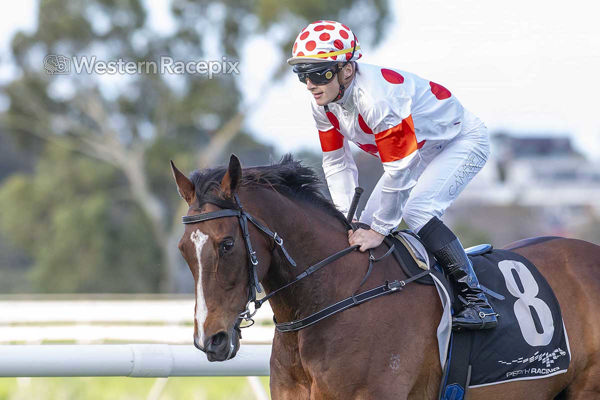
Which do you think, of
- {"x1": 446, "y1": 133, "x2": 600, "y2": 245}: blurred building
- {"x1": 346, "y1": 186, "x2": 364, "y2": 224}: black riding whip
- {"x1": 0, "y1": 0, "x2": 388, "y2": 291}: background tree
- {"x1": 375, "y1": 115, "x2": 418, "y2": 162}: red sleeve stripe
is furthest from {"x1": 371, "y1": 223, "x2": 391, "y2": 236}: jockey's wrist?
{"x1": 446, "y1": 133, "x2": 600, "y2": 245}: blurred building

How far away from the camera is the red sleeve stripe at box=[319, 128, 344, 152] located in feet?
12.9

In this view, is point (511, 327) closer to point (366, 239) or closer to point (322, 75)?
point (366, 239)

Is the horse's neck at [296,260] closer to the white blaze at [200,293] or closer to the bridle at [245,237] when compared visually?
the bridle at [245,237]

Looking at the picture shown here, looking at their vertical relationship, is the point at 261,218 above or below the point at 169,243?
above

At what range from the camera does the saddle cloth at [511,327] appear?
356cm

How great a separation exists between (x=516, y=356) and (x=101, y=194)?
21.1m

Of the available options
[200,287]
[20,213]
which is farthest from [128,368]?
[20,213]

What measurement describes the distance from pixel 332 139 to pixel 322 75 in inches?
19.3

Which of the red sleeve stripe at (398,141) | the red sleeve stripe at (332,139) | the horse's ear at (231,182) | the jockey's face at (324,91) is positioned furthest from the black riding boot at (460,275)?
the horse's ear at (231,182)

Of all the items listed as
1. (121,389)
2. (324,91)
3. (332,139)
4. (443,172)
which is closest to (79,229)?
(121,389)

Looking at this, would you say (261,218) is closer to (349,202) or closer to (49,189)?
(349,202)

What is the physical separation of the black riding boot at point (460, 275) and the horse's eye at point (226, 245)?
3.19ft

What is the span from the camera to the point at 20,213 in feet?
76.6

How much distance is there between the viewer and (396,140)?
347 centimetres
